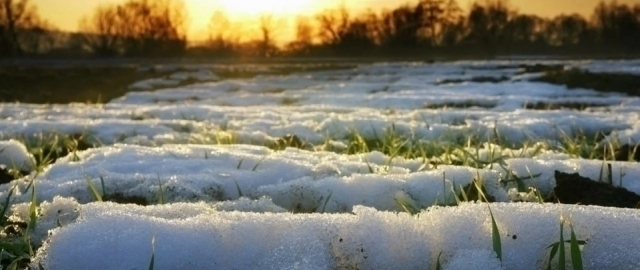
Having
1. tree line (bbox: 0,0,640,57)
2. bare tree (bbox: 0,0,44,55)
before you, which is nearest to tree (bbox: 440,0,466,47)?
tree line (bbox: 0,0,640,57)

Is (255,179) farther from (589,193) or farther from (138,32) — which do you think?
(138,32)

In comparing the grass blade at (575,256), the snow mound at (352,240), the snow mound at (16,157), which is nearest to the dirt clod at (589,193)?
the snow mound at (352,240)

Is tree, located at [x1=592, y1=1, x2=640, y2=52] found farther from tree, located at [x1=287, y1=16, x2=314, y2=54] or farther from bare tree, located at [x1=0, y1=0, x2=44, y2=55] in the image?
bare tree, located at [x1=0, y1=0, x2=44, y2=55]

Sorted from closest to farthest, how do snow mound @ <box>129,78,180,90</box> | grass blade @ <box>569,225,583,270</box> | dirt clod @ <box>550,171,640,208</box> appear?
grass blade @ <box>569,225,583,270</box> → dirt clod @ <box>550,171,640,208</box> → snow mound @ <box>129,78,180,90</box>

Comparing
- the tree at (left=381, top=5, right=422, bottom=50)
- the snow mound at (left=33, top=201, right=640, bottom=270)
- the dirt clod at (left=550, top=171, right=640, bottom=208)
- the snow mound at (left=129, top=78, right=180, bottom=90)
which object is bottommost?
the snow mound at (left=129, top=78, right=180, bottom=90)

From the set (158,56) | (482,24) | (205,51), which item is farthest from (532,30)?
(158,56)

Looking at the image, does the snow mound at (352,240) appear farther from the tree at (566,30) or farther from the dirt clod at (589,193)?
the tree at (566,30)

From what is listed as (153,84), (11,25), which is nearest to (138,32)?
(11,25)

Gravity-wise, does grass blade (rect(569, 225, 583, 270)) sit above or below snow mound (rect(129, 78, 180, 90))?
above

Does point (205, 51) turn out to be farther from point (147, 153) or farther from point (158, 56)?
point (147, 153)
